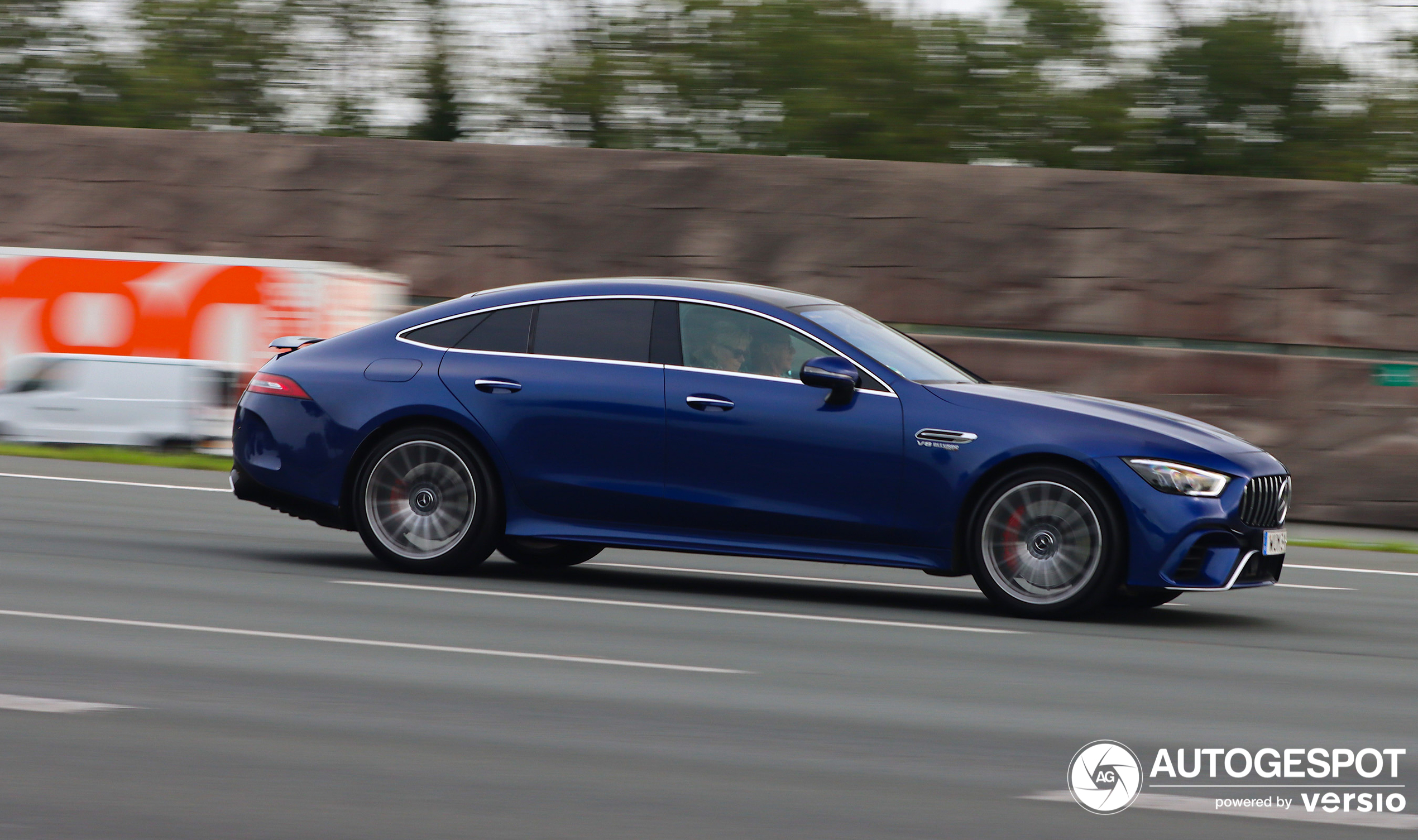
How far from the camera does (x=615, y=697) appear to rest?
6348 mm

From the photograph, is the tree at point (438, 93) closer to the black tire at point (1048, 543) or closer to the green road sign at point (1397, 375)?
the green road sign at point (1397, 375)

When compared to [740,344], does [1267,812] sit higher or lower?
lower

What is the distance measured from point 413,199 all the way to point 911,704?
1394cm

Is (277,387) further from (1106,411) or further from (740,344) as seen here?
(1106,411)

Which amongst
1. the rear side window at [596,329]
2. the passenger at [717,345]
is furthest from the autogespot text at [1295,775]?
the rear side window at [596,329]

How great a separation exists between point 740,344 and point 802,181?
956 centimetres

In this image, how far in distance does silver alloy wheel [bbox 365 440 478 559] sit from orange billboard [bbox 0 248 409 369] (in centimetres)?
865

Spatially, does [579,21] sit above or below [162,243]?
above

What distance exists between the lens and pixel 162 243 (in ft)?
66.3

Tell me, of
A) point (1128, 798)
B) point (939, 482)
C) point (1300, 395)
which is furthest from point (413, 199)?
point (1128, 798)

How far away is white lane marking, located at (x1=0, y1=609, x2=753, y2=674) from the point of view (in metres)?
6.97

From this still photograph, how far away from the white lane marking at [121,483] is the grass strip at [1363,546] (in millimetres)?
8536

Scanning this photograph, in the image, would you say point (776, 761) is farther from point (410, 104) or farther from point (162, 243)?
point (410, 104)

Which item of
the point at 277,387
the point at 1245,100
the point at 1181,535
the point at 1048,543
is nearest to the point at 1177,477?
the point at 1181,535
